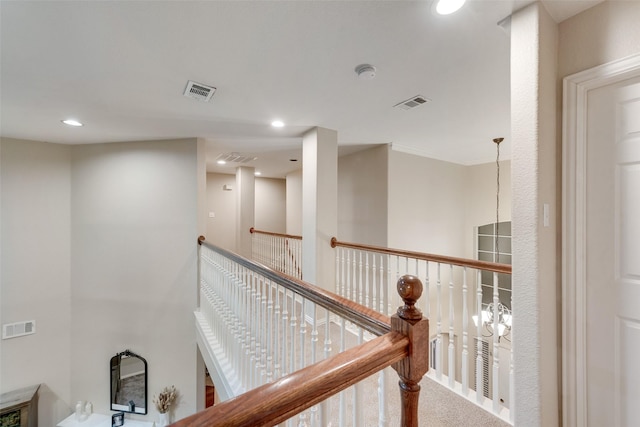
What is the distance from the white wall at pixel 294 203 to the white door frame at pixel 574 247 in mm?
5332

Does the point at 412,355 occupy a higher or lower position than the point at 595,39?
lower

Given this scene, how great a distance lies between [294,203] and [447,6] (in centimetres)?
552

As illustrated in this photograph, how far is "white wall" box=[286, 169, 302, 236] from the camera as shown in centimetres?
651

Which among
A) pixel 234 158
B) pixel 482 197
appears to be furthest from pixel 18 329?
pixel 482 197

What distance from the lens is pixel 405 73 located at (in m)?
2.01

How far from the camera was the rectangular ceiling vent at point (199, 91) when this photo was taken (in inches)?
86.7

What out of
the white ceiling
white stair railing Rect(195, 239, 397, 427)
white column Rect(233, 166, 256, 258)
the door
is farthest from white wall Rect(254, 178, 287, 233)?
the door

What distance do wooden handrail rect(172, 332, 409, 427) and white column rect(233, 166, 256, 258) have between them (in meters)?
4.98

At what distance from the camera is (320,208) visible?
327 cm

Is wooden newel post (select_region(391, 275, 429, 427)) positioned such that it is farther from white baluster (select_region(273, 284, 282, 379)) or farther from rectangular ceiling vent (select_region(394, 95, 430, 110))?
rectangular ceiling vent (select_region(394, 95, 430, 110))

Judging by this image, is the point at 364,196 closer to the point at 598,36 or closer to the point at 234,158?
the point at 234,158

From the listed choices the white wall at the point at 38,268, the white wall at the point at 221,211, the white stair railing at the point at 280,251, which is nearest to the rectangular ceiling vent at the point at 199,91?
the white stair railing at the point at 280,251

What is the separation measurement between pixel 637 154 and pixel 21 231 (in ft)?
19.7

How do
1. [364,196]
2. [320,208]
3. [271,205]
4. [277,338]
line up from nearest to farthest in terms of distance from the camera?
[277,338] < [320,208] < [364,196] < [271,205]
